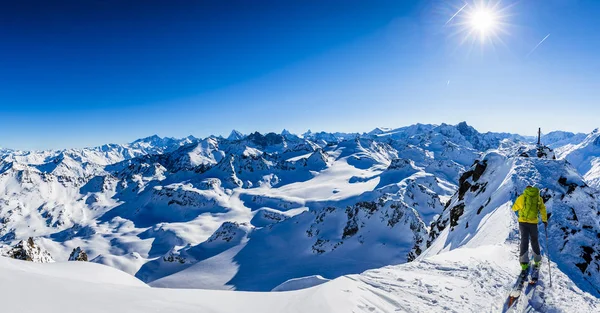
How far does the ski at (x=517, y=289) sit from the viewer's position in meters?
8.60

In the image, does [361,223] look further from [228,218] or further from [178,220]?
[178,220]

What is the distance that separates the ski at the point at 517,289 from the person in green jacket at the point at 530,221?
0.25 metres

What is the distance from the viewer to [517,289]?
9.12 m

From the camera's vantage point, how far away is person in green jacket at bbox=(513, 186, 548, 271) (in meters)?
10.2

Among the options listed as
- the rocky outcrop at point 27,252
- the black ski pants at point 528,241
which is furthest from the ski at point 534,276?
the rocky outcrop at point 27,252

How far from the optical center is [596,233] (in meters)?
13.8

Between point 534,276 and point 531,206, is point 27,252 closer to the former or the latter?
point 534,276

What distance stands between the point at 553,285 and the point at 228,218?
184 m

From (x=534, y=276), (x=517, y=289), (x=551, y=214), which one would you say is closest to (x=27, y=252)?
(x=517, y=289)

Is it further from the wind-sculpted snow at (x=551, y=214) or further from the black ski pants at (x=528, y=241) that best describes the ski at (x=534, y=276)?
the wind-sculpted snow at (x=551, y=214)

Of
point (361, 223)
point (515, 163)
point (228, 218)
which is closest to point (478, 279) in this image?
point (515, 163)

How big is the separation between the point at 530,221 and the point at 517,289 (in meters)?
2.73

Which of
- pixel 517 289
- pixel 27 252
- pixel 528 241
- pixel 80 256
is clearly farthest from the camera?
pixel 80 256

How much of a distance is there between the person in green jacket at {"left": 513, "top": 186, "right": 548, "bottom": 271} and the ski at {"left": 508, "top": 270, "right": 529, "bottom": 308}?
249 mm
